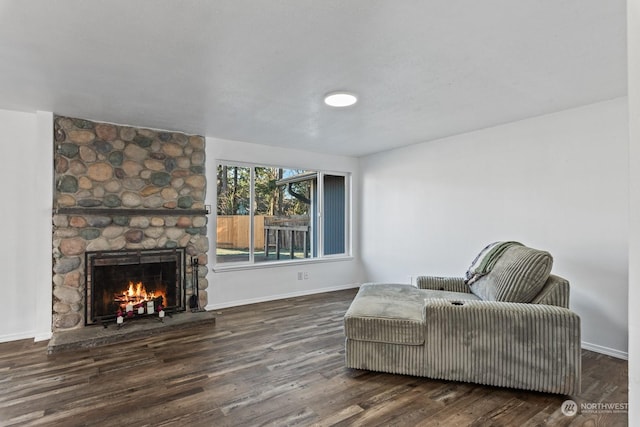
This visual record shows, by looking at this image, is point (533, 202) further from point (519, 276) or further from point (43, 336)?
point (43, 336)

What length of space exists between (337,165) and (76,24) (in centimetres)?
403

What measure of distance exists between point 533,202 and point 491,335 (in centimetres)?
178

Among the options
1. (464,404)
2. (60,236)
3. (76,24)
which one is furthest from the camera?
(60,236)

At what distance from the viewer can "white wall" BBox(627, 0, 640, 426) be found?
2.50 ft

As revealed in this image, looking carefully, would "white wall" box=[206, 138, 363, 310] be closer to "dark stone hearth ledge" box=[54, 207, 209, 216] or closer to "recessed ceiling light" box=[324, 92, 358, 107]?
"dark stone hearth ledge" box=[54, 207, 209, 216]

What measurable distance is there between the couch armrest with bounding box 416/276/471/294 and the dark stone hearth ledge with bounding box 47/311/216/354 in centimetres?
239

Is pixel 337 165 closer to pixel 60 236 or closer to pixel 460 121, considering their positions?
pixel 460 121

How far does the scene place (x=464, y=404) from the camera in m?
2.11

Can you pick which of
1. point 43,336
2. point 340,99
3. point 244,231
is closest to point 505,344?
point 340,99

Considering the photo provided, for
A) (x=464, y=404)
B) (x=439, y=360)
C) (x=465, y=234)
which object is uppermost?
(x=465, y=234)

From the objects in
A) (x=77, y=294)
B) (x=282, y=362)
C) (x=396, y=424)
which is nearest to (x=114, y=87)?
(x=77, y=294)

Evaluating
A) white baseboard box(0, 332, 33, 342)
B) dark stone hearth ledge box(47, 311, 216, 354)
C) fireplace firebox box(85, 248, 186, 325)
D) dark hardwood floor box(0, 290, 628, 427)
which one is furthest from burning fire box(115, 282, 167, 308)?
white baseboard box(0, 332, 33, 342)

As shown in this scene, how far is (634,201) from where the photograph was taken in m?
0.77

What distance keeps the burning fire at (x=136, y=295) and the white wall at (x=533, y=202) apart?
3.23 metres
